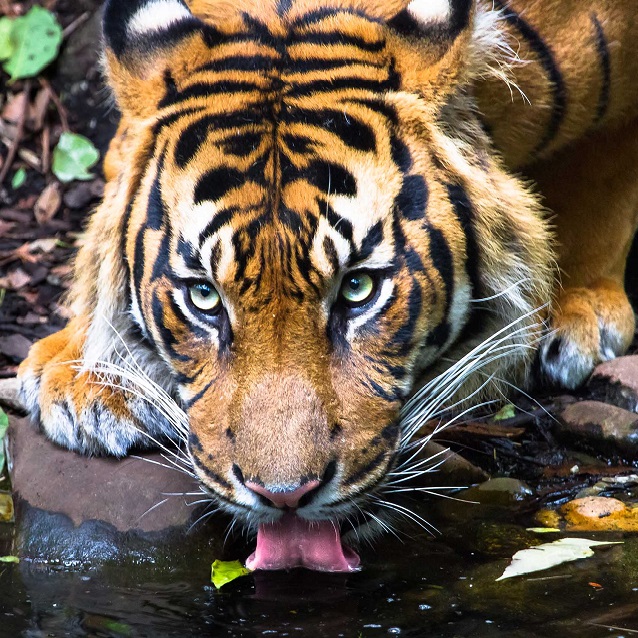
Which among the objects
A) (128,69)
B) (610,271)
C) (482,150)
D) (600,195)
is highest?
(128,69)

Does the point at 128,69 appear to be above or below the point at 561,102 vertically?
above

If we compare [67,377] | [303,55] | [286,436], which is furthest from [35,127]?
[286,436]

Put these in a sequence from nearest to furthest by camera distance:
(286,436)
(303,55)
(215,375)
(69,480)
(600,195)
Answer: (286,436) < (215,375) < (303,55) < (69,480) < (600,195)

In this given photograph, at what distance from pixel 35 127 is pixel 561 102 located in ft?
11.6

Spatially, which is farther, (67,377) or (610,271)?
(610,271)

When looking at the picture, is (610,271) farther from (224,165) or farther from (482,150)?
(224,165)

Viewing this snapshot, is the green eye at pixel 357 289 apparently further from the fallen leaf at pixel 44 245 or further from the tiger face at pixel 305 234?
the fallen leaf at pixel 44 245

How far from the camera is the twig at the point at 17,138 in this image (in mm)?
6000

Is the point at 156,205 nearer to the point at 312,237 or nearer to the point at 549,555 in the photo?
the point at 312,237

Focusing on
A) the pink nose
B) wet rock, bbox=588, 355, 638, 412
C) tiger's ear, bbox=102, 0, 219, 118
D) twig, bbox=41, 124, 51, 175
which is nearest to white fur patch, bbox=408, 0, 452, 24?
tiger's ear, bbox=102, 0, 219, 118

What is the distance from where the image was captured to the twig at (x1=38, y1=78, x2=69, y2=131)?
6129 millimetres

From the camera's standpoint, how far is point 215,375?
292cm

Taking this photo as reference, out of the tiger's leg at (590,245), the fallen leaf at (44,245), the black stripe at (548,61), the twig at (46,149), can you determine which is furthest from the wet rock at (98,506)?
the twig at (46,149)

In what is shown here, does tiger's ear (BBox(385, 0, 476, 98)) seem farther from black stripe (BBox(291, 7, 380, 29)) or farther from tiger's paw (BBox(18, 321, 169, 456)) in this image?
tiger's paw (BBox(18, 321, 169, 456))
